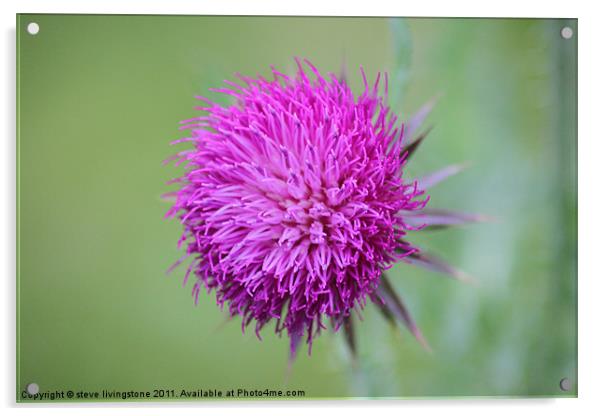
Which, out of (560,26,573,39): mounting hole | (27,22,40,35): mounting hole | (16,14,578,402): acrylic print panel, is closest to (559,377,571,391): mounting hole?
(16,14,578,402): acrylic print panel

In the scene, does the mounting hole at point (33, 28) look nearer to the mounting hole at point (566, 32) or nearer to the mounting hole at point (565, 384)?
the mounting hole at point (566, 32)

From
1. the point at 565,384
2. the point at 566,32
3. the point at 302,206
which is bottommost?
the point at 565,384

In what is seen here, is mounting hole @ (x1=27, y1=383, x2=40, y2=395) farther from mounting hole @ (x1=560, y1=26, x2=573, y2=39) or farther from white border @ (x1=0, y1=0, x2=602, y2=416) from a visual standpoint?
mounting hole @ (x1=560, y1=26, x2=573, y2=39)

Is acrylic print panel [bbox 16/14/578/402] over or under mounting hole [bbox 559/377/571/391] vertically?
over

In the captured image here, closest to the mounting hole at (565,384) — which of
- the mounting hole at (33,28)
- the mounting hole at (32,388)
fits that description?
the mounting hole at (32,388)
